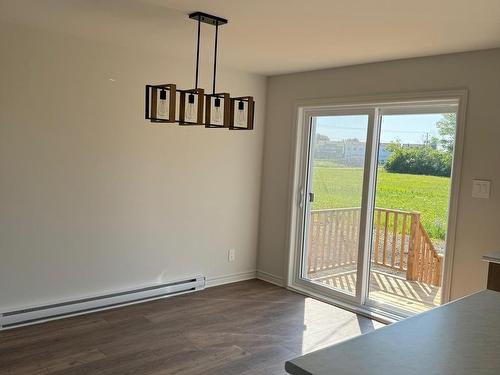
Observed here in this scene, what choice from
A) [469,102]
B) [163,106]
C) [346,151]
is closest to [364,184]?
[346,151]

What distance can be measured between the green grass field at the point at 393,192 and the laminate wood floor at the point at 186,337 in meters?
1.02

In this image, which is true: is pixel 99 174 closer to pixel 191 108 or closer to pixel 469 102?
pixel 191 108

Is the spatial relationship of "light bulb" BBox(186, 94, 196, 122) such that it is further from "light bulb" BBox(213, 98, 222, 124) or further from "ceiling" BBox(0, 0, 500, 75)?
"ceiling" BBox(0, 0, 500, 75)

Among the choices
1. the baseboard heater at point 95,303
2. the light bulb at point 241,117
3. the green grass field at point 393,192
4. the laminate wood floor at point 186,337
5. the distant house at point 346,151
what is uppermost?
the light bulb at point 241,117

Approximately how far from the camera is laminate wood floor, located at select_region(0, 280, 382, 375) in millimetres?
3043

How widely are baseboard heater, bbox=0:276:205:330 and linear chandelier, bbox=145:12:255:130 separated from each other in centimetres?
197

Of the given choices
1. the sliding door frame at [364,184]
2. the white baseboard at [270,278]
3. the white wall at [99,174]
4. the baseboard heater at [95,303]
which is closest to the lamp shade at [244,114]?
the white wall at [99,174]

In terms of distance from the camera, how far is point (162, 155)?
4273 millimetres

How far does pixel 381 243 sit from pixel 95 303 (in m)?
2.61

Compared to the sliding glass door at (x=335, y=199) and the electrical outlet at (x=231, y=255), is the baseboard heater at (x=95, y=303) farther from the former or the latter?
the sliding glass door at (x=335, y=199)

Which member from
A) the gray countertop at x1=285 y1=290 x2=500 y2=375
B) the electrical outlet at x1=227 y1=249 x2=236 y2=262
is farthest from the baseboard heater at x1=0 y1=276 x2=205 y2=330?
the gray countertop at x1=285 y1=290 x2=500 y2=375

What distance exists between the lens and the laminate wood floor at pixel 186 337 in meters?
3.04

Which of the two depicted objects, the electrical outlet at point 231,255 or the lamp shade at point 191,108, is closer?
the lamp shade at point 191,108

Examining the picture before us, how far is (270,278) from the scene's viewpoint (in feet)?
16.7
